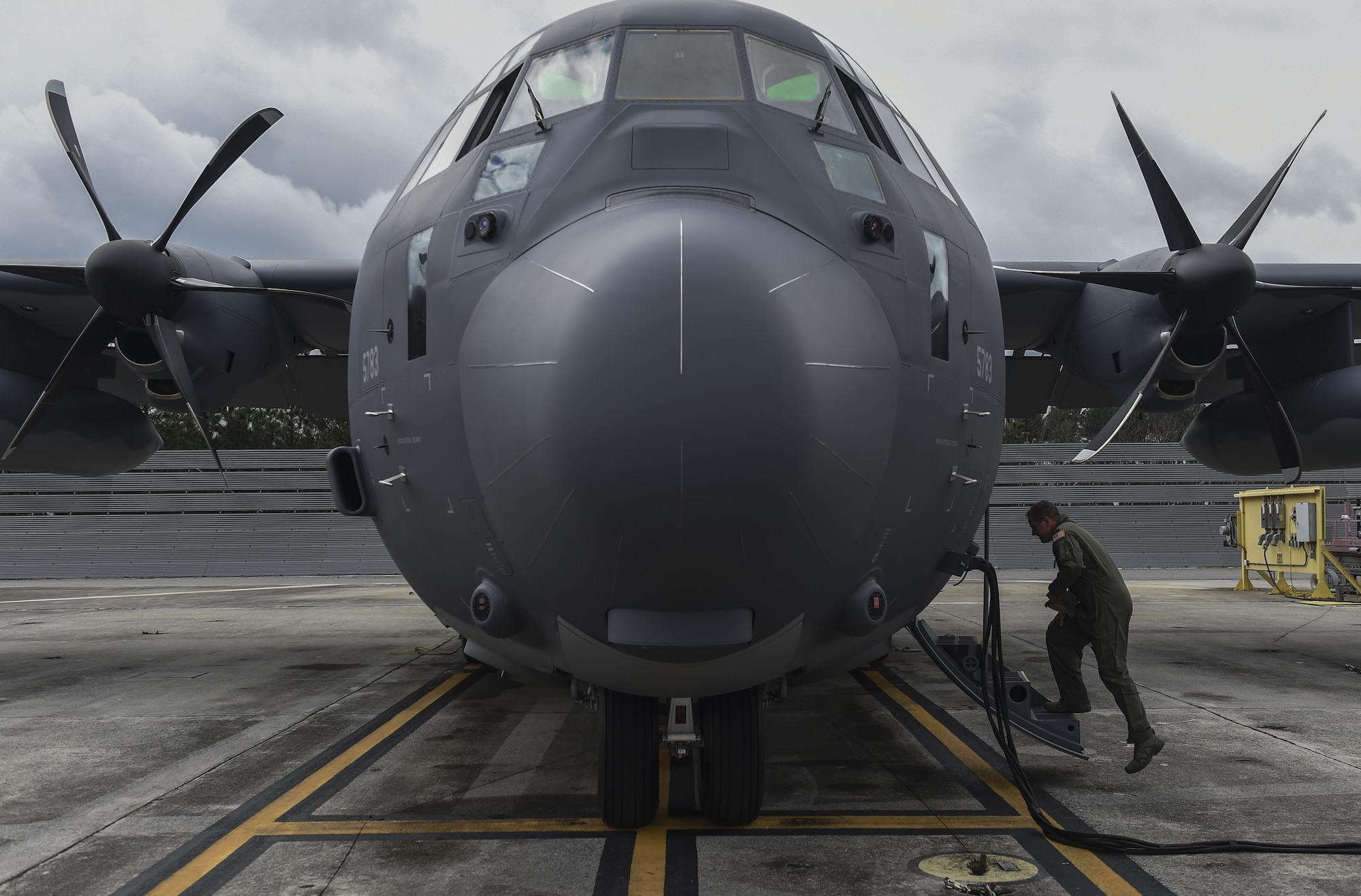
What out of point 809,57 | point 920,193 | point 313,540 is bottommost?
point 313,540

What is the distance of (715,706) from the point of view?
4535 millimetres

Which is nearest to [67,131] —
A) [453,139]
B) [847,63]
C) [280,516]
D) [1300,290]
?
[453,139]

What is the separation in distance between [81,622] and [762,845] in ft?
56.5

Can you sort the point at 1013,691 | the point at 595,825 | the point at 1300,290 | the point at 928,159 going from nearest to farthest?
the point at 595,825 → the point at 928,159 → the point at 1013,691 → the point at 1300,290

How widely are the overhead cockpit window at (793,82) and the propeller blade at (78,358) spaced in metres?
6.14

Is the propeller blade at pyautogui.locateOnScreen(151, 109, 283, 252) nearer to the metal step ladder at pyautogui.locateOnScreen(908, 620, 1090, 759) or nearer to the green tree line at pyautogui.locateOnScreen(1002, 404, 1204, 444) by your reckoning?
the metal step ladder at pyautogui.locateOnScreen(908, 620, 1090, 759)

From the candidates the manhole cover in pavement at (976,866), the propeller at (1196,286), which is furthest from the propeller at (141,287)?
the propeller at (1196,286)

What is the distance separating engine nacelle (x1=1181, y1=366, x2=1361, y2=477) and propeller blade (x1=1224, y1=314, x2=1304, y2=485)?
1971mm

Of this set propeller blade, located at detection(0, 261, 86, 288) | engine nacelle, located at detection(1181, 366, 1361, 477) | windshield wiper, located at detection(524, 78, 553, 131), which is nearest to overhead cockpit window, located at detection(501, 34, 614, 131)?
windshield wiper, located at detection(524, 78, 553, 131)

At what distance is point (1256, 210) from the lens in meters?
8.41

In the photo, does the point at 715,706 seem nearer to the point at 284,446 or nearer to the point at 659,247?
the point at 659,247

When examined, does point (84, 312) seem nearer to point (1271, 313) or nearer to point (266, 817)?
point (266, 817)

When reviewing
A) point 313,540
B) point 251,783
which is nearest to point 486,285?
point 251,783

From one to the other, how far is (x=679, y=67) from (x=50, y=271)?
6.73 meters
